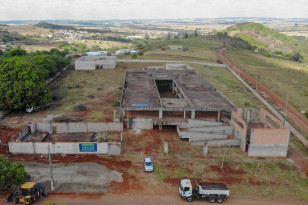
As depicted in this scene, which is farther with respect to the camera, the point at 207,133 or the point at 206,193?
the point at 207,133

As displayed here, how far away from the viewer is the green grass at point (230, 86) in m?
A: 56.8

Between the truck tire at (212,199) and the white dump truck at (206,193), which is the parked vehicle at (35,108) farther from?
the truck tire at (212,199)

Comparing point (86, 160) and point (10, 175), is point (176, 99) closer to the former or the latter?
point (86, 160)

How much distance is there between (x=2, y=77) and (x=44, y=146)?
19.6 meters

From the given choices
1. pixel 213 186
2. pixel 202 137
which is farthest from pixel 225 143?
pixel 213 186

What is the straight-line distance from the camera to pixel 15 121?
4094cm

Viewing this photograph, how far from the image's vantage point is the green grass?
186ft

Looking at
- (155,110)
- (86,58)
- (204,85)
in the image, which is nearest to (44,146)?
(155,110)

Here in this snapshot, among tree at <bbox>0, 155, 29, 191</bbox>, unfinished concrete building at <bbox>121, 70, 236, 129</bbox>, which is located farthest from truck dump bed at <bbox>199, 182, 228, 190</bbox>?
tree at <bbox>0, 155, 29, 191</bbox>

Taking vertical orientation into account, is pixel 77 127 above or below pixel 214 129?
above

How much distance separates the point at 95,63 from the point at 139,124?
1892 inches

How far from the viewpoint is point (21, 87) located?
42.2 metres

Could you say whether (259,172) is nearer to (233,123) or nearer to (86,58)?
(233,123)

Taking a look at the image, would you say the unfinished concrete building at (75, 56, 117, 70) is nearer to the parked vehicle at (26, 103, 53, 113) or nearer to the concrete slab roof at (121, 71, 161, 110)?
the concrete slab roof at (121, 71, 161, 110)
